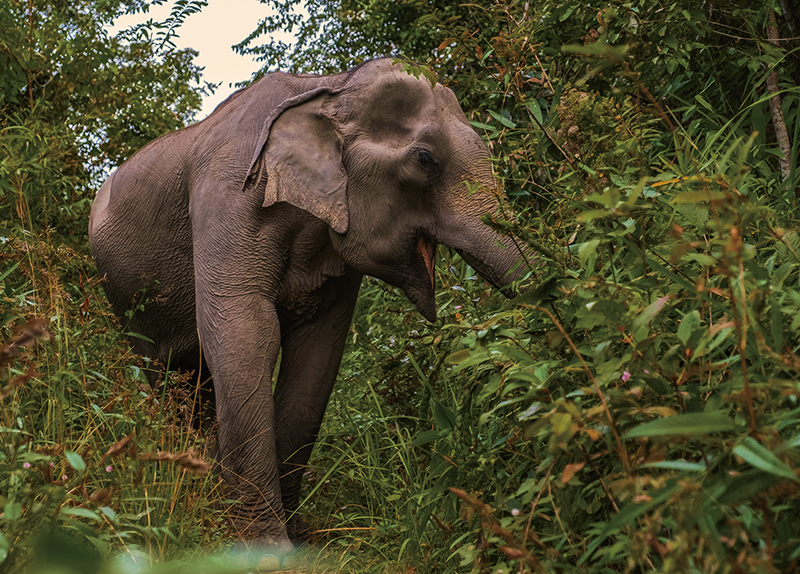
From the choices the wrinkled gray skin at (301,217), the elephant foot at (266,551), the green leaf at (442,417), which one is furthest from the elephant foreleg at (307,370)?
the green leaf at (442,417)

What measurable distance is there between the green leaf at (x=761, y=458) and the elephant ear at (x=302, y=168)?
258 centimetres

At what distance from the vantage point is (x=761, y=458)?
1312 mm

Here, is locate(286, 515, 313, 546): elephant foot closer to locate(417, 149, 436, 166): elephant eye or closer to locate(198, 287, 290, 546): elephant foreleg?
locate(198, 287, 290, 546): elephant foreleg

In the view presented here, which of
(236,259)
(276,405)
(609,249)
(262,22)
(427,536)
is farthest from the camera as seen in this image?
(262,22)

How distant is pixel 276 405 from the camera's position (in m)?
4.37

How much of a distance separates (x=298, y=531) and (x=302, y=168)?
1768 mm

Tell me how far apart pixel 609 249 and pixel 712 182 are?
0.36 meters

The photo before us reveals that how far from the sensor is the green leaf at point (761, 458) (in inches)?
49.6

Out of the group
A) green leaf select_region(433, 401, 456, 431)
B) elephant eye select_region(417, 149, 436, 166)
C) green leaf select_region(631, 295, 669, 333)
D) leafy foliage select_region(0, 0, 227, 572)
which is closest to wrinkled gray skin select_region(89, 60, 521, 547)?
elephant eye select_region(417, 149, 436, 166)

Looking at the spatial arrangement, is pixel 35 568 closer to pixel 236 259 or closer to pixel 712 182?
pixel 712 182

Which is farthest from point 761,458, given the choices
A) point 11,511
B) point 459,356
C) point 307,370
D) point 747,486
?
point 307,370

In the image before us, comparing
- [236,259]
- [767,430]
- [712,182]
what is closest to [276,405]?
[236,259]

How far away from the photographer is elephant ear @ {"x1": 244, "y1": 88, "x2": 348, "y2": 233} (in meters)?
3.76

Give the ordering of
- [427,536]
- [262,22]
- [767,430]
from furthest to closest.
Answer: [262,22] < [427,536] < [767,430]
